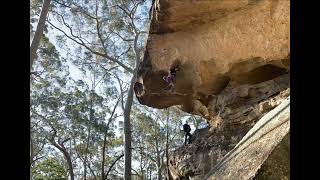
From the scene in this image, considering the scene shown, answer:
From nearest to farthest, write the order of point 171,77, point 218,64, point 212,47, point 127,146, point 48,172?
point 212,47 → point 218,64 → point 171,77 → point 127,146 → point 48,172

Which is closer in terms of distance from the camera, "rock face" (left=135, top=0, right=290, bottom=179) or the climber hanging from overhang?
"rock face" (left=135, top=0, right=290, bottom=179)

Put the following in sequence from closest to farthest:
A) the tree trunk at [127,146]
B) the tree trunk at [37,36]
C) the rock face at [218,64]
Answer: the rock face at [218,64] < the tree trunk at [37,36] < the tree trunk at [127,146]

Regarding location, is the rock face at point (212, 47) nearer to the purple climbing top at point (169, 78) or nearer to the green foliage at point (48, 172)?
the purple climbing top at point (169, 78)

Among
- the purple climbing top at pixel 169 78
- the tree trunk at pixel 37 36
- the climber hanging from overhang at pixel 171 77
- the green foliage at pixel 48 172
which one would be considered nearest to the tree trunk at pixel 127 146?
the green foliage at pixel 48 172

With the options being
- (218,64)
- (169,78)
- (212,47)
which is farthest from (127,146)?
(212,47)

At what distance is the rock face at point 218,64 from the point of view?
7.40m

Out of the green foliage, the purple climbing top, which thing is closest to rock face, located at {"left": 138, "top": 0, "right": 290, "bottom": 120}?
the purple climbing top

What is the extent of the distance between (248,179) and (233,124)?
5191mm

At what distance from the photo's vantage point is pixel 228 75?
8.72 m

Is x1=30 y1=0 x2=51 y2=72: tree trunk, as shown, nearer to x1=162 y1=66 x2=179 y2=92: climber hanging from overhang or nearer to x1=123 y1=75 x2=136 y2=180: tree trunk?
x1=162 y1=66 x2=179 y2=92: climber hanging from overhang

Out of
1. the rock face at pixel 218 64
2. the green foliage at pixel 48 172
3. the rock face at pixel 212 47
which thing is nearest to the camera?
the rock face at pixel 212 47

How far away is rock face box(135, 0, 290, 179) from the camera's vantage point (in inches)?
291

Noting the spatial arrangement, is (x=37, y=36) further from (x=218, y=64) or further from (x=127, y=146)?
(x=218, y=64)

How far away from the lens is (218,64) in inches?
343
